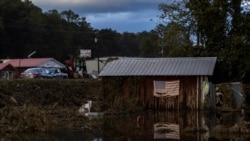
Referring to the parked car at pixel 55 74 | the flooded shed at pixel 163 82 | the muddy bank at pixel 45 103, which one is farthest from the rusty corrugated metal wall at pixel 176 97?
the parked car at pixel 55 74

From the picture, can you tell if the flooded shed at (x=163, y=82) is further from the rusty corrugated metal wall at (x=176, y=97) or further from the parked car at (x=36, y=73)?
the parked car at (x=36, y=73)

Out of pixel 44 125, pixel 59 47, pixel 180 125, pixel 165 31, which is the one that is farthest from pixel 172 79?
pixel 59 47

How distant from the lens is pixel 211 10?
121ft

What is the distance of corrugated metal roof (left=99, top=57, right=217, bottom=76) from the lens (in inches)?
1389

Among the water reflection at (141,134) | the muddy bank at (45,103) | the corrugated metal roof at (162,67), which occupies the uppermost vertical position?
the corrugated metal roof at (162,67)

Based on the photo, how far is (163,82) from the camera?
35.9m

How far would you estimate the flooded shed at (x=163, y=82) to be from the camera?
114ft

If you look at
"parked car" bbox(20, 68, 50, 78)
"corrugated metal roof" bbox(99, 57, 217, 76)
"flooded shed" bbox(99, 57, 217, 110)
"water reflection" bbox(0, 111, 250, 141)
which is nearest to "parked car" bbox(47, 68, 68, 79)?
"parked car" bbox(20, 68, 50, 78)

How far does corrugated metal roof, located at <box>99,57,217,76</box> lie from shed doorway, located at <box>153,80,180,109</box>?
2.71ft

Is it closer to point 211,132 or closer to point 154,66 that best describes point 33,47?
point 154,66

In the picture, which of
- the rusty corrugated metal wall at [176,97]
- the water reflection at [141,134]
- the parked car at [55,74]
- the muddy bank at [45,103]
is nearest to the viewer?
the water reflection at [141,134]

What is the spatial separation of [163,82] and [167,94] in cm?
94

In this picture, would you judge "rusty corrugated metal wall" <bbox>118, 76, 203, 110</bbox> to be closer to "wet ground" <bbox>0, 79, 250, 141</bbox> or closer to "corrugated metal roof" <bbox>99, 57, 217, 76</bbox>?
"corrugated metal roof" <bbox>99, 57, 217, 76</bbox>

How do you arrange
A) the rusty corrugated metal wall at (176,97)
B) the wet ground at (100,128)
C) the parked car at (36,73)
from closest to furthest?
the wet ground at (100,128) < the rusty corrugated metal wall at (176,97) < the parked car at (36,73)
